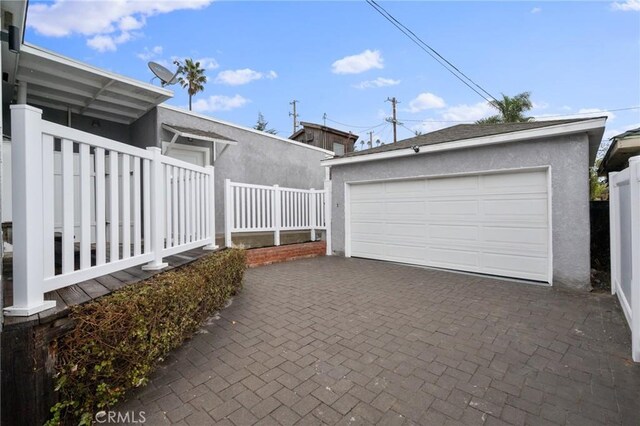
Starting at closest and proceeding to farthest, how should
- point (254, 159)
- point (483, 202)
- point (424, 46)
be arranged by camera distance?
point (483, 202), point (424, 46), point (254, 159)

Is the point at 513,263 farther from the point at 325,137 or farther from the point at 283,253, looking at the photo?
the point at 325,137

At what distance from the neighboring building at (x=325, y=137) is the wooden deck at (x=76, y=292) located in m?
13.5

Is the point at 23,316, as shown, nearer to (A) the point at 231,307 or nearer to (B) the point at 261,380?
(B) the point at 261,380

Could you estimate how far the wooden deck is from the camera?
1.74m

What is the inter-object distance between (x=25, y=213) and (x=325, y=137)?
15.1m

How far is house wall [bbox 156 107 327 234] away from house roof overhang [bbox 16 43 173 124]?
75 cm

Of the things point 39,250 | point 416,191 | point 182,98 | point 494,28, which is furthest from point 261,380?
point 182,98

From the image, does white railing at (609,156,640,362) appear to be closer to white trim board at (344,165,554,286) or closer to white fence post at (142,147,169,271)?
white trim board at (344,165,554,286)

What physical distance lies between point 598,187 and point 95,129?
16.0 metres

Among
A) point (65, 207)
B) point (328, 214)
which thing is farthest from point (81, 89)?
point (328, 214)

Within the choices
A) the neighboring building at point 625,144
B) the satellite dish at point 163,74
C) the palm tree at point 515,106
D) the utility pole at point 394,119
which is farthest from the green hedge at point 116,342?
the utility pole at point 394,119

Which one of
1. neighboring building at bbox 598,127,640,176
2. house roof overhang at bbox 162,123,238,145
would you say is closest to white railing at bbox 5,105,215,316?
house roof overhang at bbox 162,123,238,145

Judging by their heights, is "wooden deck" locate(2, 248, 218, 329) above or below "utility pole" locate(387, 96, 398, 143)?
below

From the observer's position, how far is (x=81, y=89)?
5703 mm
